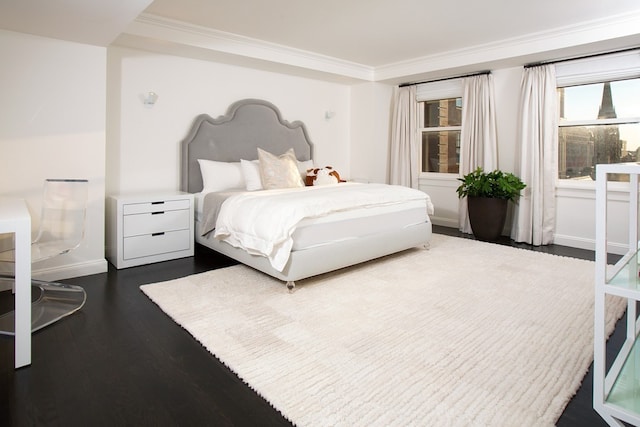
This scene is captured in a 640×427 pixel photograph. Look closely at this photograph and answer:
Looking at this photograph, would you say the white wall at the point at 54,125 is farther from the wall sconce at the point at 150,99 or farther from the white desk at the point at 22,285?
the white desk at the point at 22,285

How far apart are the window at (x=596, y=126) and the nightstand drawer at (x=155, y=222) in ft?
14.5

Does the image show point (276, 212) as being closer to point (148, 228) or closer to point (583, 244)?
point (148, 228)

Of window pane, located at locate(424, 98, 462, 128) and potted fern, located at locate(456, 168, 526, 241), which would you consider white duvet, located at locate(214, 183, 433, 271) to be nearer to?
potted fern, located at locate(456, 168, 526, 241)

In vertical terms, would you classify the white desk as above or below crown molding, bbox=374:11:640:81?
below

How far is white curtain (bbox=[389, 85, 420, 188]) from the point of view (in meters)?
5.98

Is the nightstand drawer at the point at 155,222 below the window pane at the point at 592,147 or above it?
below

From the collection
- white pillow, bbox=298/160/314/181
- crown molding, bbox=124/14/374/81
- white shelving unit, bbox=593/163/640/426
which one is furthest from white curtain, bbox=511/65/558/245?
white shelving unit, bbox=593/163/640/426

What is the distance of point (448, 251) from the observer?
432 centimetres

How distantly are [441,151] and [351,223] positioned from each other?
3.18 meters

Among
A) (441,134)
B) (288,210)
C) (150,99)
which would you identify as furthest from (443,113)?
(150,99)

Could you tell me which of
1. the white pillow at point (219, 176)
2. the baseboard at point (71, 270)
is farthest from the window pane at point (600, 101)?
the baseboard at point (71, 270)

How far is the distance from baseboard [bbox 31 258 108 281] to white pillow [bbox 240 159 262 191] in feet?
5.35

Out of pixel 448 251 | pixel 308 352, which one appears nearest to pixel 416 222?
pixel 448 251

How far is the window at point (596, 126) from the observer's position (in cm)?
428
